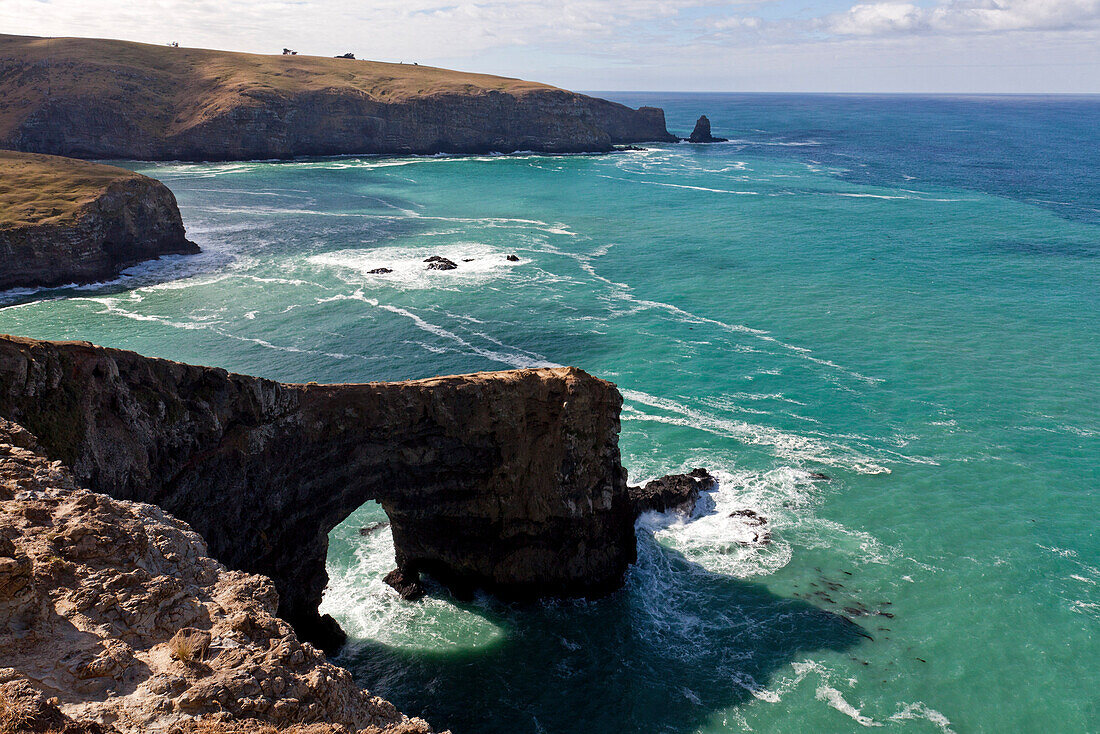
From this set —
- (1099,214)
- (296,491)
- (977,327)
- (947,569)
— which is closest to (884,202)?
(1099,214)

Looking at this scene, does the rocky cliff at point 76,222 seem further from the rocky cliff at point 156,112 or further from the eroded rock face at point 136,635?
the eroded rock face at point 136,635

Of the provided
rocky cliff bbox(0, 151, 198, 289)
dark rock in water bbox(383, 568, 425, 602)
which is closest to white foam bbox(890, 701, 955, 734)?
dark rock in water bbox(383, 568, 425, 602)

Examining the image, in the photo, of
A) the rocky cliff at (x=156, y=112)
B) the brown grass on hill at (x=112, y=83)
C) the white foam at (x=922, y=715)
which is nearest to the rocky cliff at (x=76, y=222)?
the rocky cliff at (x=156, y=112)

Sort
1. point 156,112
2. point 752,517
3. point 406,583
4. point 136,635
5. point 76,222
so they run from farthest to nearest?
point 156,112 → point 76,222 → point 752,517 → point 406,583 → point 136,635

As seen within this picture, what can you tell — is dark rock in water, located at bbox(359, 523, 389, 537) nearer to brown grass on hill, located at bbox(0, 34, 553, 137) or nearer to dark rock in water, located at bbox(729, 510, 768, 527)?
dark rock in water, located at bbox(729, 510, 768, 527)

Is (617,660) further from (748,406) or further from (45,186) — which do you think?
(45,186)

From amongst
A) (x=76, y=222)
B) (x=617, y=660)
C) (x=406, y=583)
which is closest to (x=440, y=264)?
(x=76, y=222)
